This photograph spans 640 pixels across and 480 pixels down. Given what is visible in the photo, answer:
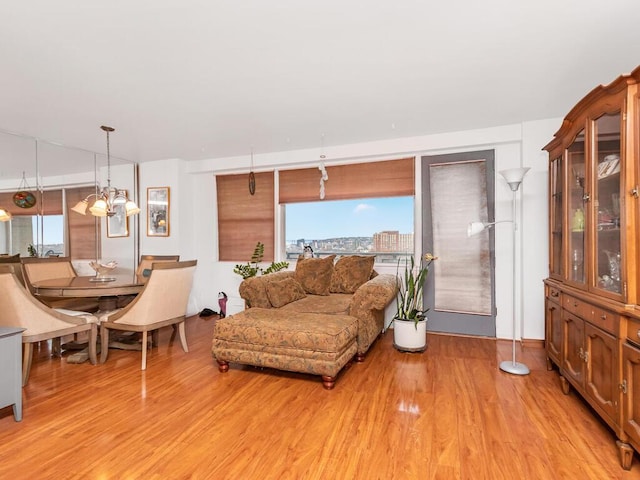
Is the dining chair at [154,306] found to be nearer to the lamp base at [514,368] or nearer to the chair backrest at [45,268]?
the chair backrest at [45,268]

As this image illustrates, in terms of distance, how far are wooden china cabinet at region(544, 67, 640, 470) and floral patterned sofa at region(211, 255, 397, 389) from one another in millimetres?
1389

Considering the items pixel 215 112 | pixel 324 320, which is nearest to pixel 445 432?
pixel 324 320

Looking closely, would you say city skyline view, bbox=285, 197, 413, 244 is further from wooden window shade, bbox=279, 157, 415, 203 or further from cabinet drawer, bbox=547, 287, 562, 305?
cabinet drawer, bbox=547, 287, 562, 305

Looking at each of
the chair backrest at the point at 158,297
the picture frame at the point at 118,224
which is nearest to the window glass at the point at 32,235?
the picture frame at the point at 118,224

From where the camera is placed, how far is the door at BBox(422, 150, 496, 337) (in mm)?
3922

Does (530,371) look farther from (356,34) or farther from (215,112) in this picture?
(215,112)

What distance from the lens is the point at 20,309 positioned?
8.47 feet

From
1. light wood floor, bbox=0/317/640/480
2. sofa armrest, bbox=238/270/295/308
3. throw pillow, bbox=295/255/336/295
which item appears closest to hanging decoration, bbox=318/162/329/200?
throw pillow, bbox=295/255/336/295

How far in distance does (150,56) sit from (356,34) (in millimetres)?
1381

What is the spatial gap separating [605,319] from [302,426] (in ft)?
6.09

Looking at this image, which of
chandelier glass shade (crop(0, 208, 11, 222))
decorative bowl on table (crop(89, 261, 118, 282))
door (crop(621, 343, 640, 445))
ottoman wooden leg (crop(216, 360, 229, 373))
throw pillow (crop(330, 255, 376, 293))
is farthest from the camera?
chandelier glass shade (crop(0, 208, 11, 222))

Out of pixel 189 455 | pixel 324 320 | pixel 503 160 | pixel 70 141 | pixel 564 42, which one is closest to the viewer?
pixel 189 455

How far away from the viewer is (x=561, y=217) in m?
2.71

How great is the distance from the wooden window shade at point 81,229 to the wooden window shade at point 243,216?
6.36 feet
